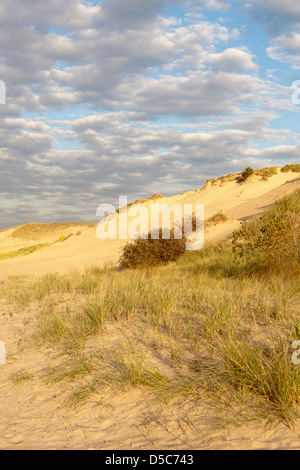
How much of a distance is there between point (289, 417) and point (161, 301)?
10.6ft

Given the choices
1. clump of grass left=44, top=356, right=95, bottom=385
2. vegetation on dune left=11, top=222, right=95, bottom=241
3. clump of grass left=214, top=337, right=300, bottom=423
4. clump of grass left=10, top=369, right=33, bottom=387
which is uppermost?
vegetation on dune left=11, top=222, right=95, bottom=241

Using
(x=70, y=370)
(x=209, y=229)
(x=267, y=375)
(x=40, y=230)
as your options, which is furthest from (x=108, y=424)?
(x=40, y=230)

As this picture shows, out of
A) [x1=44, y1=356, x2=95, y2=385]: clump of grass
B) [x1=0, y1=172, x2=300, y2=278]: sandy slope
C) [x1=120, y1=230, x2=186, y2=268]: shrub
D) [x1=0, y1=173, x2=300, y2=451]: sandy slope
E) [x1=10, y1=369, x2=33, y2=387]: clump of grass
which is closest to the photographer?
[x1=0, y1=173, x2=300, y2=451]: sandy slope

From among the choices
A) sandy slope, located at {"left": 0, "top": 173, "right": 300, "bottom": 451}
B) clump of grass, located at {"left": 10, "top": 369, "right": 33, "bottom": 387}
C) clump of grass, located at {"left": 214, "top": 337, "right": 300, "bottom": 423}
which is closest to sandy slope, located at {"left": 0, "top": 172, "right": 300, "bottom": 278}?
clump of grass, located at {"left": 214, "top": 337, "right": 300, "bottom": 423}

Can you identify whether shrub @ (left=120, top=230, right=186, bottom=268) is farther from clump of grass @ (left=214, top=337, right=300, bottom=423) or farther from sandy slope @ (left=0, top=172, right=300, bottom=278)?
clump of grass @ (left=214, top=337, right=300, bottom=423)

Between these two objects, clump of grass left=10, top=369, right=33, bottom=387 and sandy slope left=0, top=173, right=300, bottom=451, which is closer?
sandy slope left=0, top=173, right=300, bottom=451

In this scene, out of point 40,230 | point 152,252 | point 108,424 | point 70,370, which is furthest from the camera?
point 40,230

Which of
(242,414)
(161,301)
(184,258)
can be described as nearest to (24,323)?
(161,301)

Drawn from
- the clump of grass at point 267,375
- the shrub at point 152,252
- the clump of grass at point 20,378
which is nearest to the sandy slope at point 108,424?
the clump of grass at point 20,378

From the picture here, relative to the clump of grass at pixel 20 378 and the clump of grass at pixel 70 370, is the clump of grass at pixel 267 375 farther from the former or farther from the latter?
the clump of grass at pixel 20 378

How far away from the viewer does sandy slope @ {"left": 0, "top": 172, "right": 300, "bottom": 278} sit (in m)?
19.8

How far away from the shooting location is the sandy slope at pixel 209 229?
64.9ft

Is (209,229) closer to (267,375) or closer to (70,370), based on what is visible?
(70,370)

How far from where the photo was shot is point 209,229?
19.7 meters
